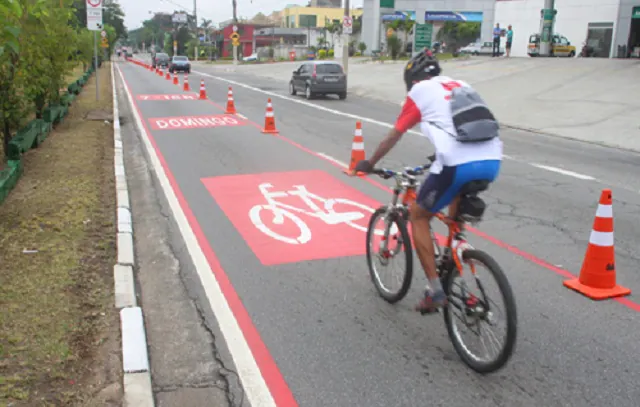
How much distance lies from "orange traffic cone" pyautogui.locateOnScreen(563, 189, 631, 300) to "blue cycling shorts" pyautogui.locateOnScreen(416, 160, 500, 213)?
1741mm

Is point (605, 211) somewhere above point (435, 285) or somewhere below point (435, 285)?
above

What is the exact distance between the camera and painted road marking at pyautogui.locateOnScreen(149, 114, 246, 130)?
15955mm

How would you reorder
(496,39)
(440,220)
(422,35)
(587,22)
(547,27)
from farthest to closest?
(587,22), (496,39), (547,27), (422,35), (440,220)

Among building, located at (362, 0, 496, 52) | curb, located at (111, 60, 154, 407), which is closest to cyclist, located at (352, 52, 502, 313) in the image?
curb, located at (111, 60, 154, 407)

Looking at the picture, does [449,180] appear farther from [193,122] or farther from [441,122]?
[193,122]

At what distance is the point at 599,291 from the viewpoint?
5.10 meters

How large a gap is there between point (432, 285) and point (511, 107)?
17834mm

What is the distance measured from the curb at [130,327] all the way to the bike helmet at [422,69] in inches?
102

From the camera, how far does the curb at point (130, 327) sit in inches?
143

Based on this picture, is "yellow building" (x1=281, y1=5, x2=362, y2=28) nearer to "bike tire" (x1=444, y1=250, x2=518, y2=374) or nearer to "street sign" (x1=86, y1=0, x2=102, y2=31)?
"street sign" (x1=86, y1=0, x2=102, y2=31)

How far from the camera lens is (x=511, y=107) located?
20.5 meters

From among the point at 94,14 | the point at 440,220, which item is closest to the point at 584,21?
the point at 94,14

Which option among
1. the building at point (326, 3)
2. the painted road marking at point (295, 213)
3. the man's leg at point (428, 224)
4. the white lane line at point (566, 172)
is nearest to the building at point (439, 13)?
the building at point (326, 3)

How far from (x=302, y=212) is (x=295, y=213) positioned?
100mm
